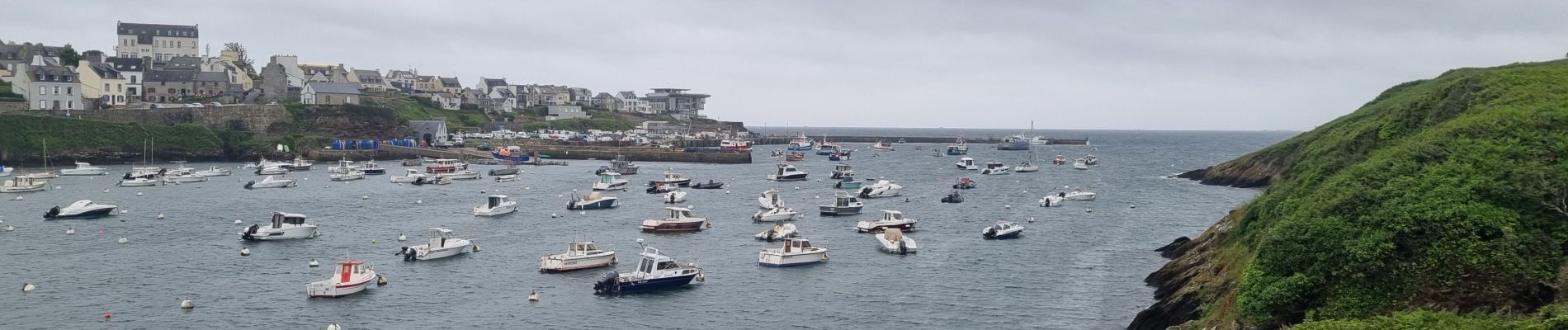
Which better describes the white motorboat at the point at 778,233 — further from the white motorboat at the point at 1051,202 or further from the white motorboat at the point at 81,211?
the white motorboat at the point at 81,211

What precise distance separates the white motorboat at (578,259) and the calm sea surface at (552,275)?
58 centimetres

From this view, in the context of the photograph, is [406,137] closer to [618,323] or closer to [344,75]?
[344,75]

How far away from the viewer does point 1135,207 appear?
82375 millimetres

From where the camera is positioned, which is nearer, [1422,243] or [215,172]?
[1422,243]

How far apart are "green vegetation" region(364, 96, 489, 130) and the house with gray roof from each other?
3.88m

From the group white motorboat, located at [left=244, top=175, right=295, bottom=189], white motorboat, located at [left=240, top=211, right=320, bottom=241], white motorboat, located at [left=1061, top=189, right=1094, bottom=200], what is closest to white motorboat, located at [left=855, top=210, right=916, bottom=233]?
white motorboat, located at [left=1061, top=189, right=1094, bottom=200]

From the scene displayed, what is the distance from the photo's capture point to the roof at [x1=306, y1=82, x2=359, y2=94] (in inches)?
6053

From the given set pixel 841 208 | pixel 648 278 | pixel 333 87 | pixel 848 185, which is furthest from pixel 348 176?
pixel 648 278

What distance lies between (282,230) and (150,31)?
5378 inches

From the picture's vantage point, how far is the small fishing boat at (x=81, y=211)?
225 ft

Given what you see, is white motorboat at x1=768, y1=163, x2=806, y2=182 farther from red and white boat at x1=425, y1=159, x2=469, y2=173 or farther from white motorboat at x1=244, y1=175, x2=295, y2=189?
white motorboat at x1=244, y1=175, x2=295, y2=189

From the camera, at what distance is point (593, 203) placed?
78.4m

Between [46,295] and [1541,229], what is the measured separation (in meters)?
48.8

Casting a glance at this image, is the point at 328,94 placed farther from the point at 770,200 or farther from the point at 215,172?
the point at 770,200
